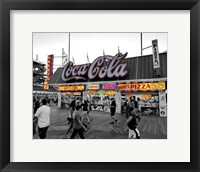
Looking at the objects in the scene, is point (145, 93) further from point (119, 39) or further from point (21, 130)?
point (21, 130)

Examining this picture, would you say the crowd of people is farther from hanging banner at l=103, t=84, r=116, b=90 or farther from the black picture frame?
hanging banner at l=103, t=84, r=116, b=90

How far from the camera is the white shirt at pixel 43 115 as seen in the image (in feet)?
6.90

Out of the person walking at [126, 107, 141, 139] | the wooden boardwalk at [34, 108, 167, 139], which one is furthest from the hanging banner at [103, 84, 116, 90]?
the person walking at [126, 107, 141, 139]

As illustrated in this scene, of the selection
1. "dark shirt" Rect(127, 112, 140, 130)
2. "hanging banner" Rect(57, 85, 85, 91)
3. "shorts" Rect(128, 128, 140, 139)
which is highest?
"hanging banner" Rect(57, 85, 85, 91)

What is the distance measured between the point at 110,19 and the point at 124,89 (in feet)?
5.01

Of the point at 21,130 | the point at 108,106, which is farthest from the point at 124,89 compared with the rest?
the point at 21,130

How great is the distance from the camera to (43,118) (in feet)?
7.12

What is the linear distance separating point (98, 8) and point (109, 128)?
7.13ft

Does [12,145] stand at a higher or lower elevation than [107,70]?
lower

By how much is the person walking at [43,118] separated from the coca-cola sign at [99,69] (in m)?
0.72

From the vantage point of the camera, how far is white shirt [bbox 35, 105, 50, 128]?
2102 mm

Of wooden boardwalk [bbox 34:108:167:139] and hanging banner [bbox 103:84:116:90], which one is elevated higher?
hanging banner [bbox 103:84:116:90]

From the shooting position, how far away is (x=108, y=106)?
280 cm

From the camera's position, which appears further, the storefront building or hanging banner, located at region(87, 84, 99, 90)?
hanging banner, located at region(87, 84, 99, 90)
